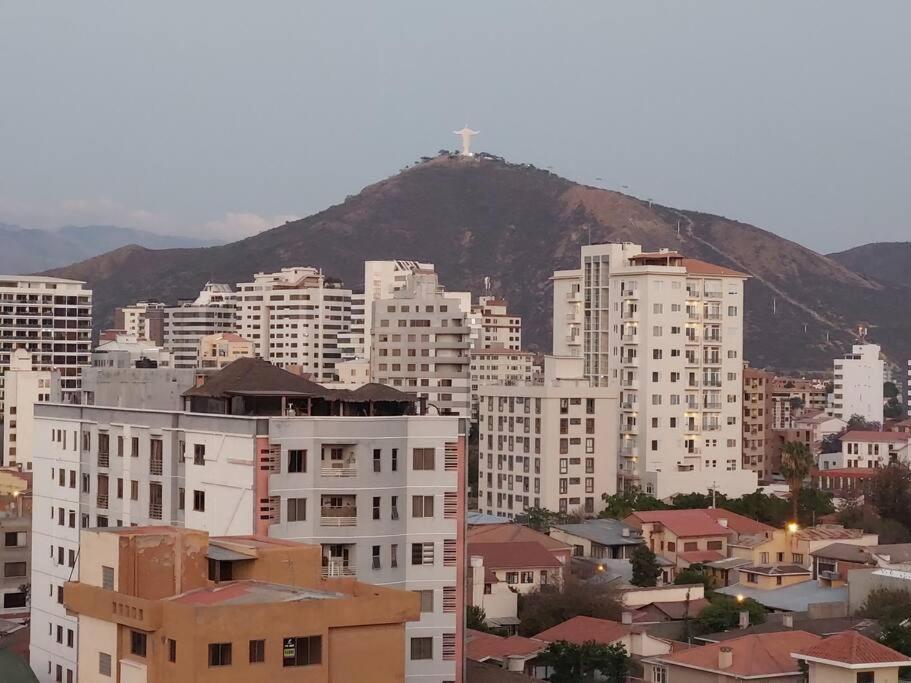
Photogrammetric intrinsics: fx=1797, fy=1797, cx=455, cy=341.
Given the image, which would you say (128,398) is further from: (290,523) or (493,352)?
(493,352)

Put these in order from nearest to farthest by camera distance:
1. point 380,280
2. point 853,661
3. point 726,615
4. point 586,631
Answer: point 853,661, point 586,631, point 726,615, point 380,280

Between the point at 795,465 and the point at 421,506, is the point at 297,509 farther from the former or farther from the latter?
the point at 795,465

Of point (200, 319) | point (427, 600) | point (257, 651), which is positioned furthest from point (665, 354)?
point (200, 319)

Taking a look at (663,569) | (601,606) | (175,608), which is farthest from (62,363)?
(175,608)

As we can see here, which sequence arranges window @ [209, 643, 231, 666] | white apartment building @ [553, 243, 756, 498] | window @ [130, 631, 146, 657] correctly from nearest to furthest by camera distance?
1. window @ [209, 643, 231, 666]
2. window @ [130, 631, 146, 657]
3. white apartment building @ [553, 243, 756, 498]

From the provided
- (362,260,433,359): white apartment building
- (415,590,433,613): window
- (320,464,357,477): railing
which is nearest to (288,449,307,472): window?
(320,464,357,477): railing

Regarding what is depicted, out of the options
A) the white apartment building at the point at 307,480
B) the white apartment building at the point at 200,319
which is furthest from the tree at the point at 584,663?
the white apartment building at the point at 200,319

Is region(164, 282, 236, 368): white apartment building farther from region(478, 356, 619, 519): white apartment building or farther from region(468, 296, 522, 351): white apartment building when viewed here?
region(478, 356, 619, 519): white apartment building
